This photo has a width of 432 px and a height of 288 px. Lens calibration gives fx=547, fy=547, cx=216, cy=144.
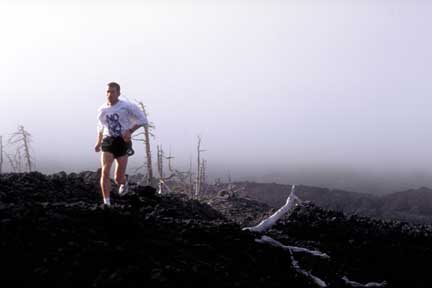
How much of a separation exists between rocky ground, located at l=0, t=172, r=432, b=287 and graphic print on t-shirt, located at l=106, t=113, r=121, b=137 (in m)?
1.19

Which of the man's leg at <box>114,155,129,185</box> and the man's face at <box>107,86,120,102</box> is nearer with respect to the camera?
the man's face at <box>107,86,120,102</box>

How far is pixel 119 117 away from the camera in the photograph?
767 cm

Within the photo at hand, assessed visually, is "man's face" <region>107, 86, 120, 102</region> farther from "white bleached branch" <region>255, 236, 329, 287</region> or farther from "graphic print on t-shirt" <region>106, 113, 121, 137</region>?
"white bleached branch" <region>255, 236, 329, 287</region>

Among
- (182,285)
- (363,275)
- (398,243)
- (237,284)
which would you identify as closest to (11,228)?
(182,285)

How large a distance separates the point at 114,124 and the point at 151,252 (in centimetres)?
271

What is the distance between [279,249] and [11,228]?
127 inches

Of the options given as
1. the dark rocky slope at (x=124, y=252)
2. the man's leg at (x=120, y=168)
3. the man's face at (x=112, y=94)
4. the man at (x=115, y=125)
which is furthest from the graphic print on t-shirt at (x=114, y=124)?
the dark rocky slope at (x=124, y=252)

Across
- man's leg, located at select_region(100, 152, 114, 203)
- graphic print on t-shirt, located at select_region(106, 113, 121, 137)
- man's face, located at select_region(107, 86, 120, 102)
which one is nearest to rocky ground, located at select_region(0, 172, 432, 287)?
man's leg, located at select_region(100, 152, 114, 203)

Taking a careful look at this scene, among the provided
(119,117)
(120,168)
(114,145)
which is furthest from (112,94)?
(120,168)

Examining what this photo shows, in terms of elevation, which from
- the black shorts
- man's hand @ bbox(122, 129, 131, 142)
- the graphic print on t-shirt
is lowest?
the black shorts

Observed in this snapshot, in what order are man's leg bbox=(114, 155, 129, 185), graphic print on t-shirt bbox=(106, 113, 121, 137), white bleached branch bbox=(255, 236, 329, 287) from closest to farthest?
white bleached branch bbox=(255, 236, 329, 287) < graphic print on t-shirt bbox=(106, 113, 121, 137) < man's leg bbox=(114, 155, 129, 185)

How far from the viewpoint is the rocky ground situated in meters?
4.91

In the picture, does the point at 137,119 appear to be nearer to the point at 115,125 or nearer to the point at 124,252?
the point at 115,125

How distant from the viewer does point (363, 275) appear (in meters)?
7.60
